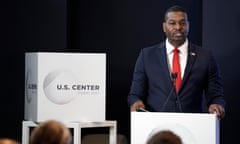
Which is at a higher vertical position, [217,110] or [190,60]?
[190,60]

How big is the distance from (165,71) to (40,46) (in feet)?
5.24

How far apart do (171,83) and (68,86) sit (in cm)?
94

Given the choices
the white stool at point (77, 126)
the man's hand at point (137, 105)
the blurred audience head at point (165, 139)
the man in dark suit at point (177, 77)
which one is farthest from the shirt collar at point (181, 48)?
the blurred audience head at point (165, 139)

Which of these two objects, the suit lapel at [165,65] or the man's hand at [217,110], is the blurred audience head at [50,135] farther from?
the suit lapel at [165,65]

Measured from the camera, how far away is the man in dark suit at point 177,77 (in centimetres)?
537

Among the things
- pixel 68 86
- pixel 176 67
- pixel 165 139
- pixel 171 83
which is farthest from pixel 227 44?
pixel 165 139

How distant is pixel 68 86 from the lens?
5617 mm

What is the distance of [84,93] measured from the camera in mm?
5637

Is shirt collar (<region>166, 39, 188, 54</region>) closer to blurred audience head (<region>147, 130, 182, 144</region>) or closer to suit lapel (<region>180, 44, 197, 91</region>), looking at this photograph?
suit lapel (<region>180, 44, 197, 91</region>)

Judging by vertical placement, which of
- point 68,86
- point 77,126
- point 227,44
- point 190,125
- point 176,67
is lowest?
point 77,126

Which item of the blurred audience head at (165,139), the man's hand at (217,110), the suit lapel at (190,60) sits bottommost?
the man's hand at (217,110)

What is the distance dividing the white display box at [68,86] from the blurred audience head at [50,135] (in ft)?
9.27

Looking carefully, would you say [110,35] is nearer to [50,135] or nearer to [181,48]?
[181,48]

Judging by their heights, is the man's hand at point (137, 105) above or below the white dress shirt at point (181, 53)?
below
